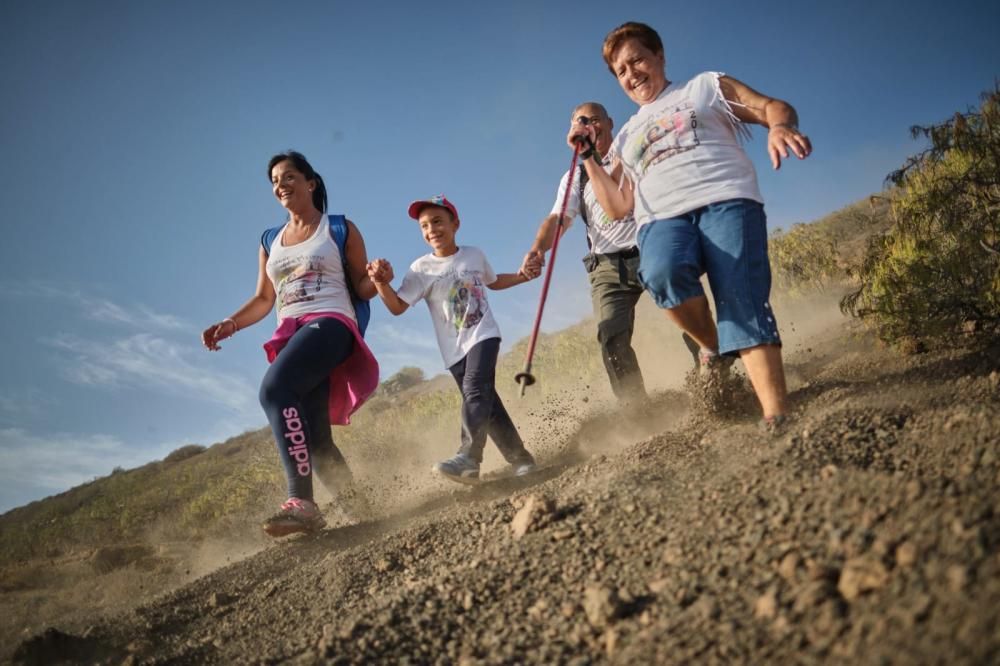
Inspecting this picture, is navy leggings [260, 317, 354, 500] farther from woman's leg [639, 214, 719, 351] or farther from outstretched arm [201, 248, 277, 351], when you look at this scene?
woman's leg [639, 214, 719, 351]

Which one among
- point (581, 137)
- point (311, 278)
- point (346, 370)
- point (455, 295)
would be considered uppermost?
point (581, 137)

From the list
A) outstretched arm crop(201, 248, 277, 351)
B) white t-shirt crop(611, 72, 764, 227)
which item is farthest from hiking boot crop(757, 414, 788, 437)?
outstretched arm crop(201, 248, 277, 351)

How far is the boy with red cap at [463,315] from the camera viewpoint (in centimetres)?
409

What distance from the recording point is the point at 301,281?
425 cm

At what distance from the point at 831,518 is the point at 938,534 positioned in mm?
300

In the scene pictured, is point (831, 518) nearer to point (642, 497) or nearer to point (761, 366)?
point (642, 497)

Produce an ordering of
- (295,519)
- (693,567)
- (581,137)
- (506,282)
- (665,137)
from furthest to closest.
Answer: (506,282), (581,137), (295,519), (665,137), (693,567)

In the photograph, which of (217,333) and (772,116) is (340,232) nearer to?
(217,333)

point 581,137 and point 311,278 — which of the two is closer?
point 581,137

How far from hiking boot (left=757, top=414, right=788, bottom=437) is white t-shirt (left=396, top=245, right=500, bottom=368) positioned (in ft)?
6.70

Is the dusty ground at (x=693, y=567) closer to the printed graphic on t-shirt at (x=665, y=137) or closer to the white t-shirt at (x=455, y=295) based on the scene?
the white t-shirt at (x=455, y=295)

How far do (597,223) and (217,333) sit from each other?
9.84 feet

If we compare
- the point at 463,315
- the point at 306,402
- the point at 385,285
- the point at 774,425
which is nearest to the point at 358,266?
the point at 385,285

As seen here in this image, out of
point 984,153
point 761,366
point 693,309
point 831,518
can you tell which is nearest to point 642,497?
point 831,518
